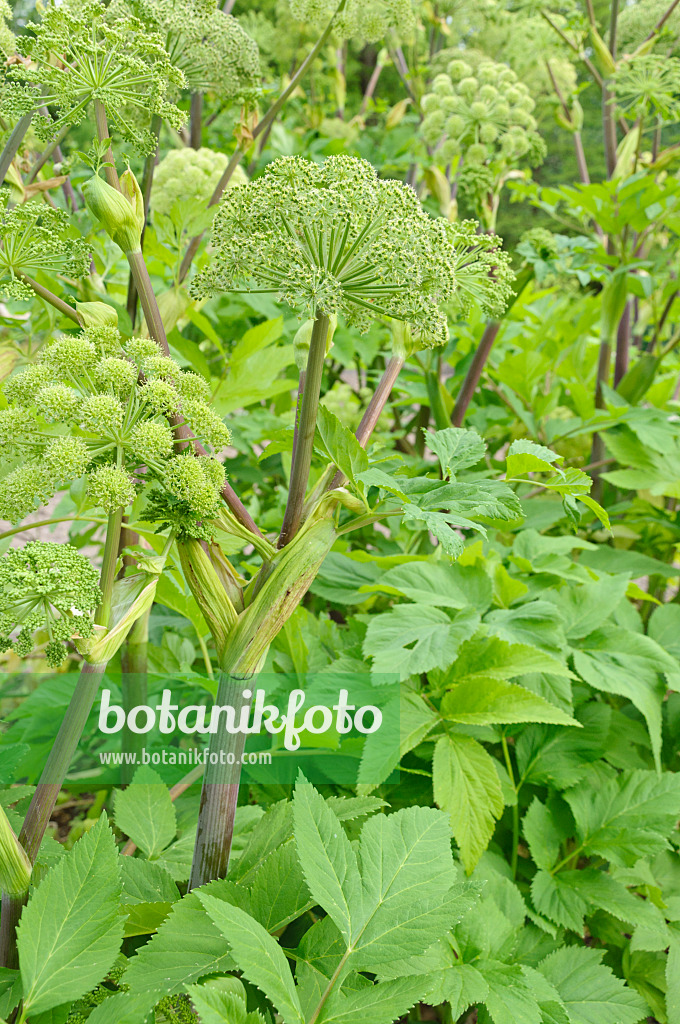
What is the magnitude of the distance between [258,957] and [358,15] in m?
1.43

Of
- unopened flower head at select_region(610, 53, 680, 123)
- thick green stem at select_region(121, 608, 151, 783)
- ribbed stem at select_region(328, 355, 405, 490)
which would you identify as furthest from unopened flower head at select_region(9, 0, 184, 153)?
unopened flower head at select_region(610, 53, 680, 123)

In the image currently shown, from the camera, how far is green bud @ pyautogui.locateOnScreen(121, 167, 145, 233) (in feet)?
2.28

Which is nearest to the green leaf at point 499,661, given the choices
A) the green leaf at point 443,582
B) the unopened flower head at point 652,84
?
the green leaf at point 443,582

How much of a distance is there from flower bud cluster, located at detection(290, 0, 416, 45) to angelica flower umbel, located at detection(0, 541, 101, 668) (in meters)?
0.94

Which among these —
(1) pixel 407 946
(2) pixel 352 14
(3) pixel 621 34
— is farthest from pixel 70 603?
(3) pixel 621 34

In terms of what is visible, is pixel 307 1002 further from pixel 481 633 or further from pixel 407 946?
pixel 481 633

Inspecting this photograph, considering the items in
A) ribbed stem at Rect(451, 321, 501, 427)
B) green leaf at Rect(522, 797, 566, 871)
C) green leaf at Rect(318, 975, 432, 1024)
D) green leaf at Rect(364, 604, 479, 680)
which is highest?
ribbed stem at Rect(451, 321, 501, 427)

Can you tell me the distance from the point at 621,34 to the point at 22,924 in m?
3.41

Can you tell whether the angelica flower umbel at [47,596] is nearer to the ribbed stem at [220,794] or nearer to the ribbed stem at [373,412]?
the ribbed stem at [220,794]

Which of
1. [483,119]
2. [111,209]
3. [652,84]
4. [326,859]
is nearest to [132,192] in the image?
[111,209]

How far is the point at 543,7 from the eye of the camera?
2455 mm

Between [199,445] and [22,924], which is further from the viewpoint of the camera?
[199,445]

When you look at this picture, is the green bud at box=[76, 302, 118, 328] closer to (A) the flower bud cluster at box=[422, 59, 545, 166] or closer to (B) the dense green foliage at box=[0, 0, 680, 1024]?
(B) the dense green foliage at box=[0, 0, 680, 1024]

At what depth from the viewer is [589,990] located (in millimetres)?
926
